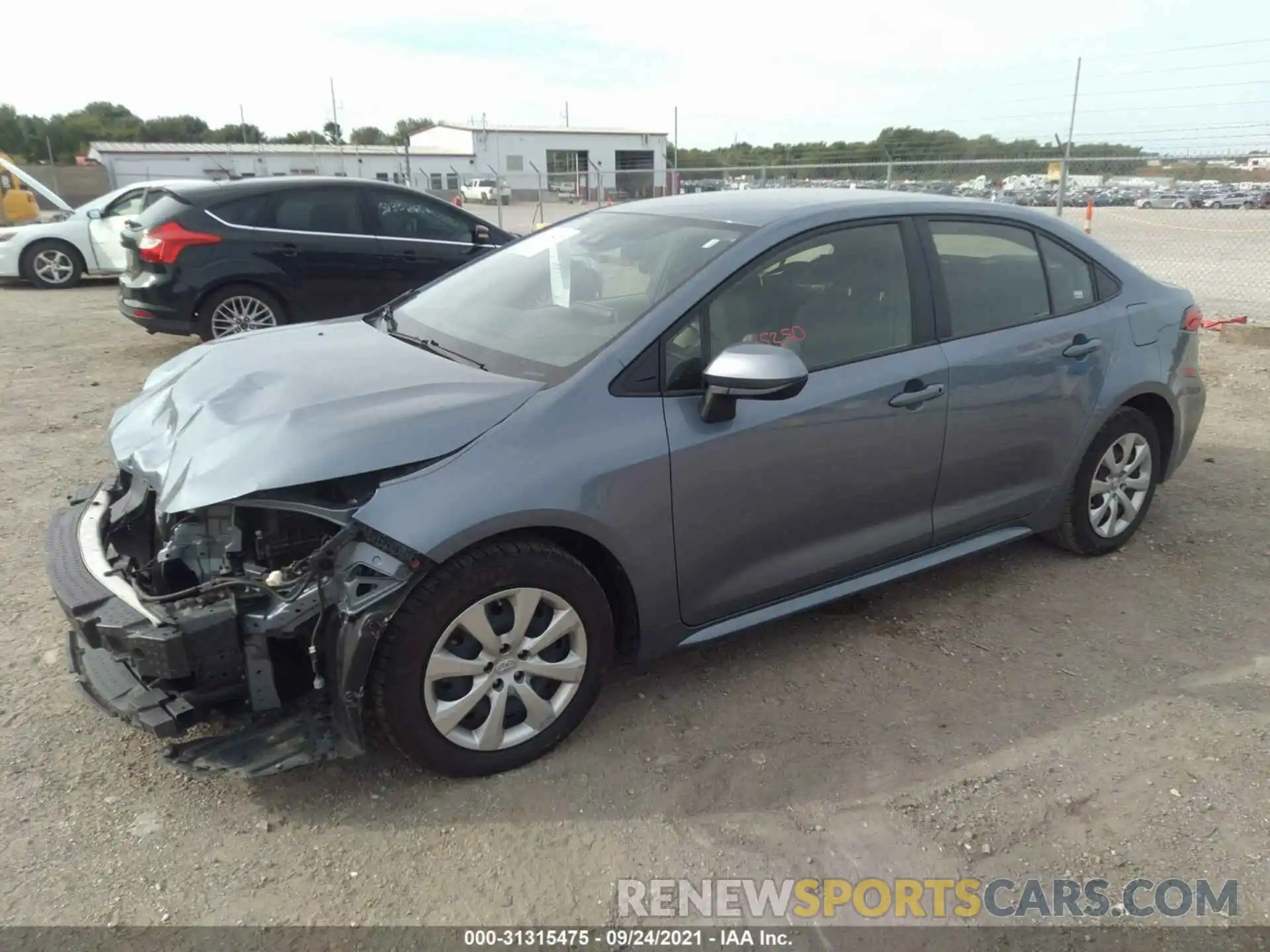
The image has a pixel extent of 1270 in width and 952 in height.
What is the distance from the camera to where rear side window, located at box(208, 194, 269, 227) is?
298 inches

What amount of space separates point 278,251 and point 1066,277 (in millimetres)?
6155

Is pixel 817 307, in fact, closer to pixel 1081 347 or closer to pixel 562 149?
pixel 1081 347

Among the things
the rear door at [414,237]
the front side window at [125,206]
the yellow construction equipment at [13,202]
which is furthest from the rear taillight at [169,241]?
the yellow construction equipment at [13,202]

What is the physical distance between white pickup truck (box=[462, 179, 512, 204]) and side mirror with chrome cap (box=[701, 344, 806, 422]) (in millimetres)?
15704

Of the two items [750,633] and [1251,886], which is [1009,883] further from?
[750,633]

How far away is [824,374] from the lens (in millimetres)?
3188

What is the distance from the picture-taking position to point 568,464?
2.65 meters

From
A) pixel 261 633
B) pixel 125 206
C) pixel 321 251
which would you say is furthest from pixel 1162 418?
pixel 125 206

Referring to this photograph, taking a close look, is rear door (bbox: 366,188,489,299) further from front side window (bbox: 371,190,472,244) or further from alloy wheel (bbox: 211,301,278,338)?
alloy wheel (bbox: 211,301,278,338)

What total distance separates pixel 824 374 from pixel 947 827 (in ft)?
4.92

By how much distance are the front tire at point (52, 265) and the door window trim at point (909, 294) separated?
13.4 meters

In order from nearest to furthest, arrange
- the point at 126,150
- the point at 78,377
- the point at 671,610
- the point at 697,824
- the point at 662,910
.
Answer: the point at 662,910
the point at 697,824
the point at 671,610
the point at 78,377
the point at 126,150

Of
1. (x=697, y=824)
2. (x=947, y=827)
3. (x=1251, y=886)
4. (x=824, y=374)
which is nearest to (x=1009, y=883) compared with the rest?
(x=947, y=827)

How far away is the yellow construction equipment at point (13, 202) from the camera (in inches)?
708
